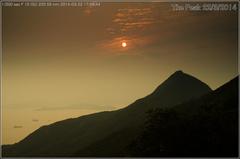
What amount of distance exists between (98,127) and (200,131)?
43.3 inches

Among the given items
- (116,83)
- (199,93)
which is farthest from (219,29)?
(116,83)

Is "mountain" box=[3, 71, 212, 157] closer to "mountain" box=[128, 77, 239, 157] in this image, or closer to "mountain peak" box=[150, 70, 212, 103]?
"mountain peak" box=[150, 70, 212, 103]

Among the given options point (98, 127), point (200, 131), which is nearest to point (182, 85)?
point (200, 131)

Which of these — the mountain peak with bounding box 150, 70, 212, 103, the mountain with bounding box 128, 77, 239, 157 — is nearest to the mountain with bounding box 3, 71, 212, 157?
the mountain peak with bounding box 150, 70, 212, 103

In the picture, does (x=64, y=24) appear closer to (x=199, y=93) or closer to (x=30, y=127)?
(x=30, y=127)

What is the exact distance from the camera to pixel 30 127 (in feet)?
24.7

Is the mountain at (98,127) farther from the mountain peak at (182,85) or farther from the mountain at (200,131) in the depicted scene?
the mountain at (200,131)

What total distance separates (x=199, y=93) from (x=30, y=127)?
72.6 inches

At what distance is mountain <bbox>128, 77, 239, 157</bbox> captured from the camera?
7391 mm

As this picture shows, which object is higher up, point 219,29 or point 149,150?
point 219,29

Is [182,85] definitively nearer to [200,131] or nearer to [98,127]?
[200,131]

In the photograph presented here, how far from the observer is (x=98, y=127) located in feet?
24.9

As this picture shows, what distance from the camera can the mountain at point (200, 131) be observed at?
7.39m

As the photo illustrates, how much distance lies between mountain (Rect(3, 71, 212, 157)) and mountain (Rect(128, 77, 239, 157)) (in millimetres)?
132
